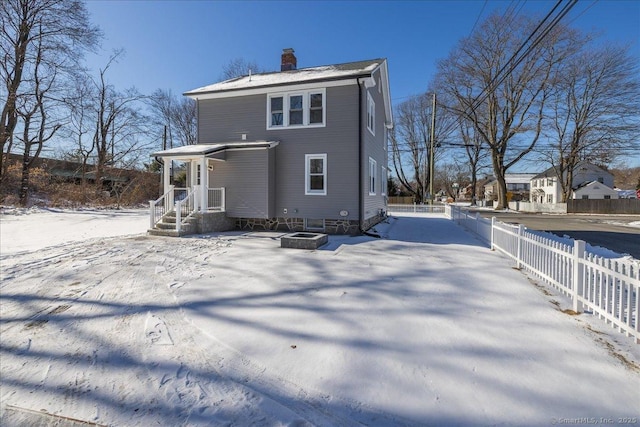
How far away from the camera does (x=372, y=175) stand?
44.4ft

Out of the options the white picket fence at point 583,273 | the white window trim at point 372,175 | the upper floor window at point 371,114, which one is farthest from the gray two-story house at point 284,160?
the white picket fence at point 583,273

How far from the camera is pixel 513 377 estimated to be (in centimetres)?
275

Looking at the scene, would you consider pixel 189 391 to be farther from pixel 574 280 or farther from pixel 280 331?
pixel 574 280

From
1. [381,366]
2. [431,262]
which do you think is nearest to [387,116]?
[431,262]

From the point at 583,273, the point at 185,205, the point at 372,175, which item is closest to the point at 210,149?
the point at 185,205

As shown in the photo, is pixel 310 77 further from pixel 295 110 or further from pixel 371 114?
pixel 371 114

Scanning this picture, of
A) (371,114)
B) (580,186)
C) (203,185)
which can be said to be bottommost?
(203,185)

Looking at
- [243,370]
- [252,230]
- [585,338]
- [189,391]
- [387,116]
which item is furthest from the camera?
[387,116]

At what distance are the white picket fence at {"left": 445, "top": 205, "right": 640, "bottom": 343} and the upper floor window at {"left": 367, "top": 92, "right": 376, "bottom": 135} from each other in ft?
20.9

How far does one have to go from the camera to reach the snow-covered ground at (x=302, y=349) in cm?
247

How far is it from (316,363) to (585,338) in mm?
2898

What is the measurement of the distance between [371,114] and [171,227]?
28.0 ft

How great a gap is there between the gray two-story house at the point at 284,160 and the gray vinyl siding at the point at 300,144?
0.03m

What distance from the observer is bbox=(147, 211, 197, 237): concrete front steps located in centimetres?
1010
